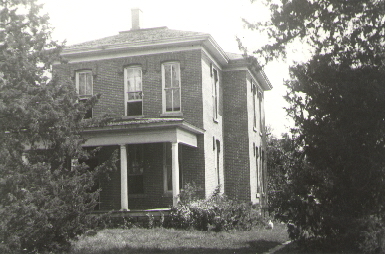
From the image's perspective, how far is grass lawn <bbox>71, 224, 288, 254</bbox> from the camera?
1220 centimetres

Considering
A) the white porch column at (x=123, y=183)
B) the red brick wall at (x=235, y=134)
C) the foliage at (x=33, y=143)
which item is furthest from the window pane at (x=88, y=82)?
the foliage at (x=33, y=143)

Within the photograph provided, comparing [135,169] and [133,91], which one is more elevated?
[133,91]

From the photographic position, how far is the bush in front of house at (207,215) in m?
16.8

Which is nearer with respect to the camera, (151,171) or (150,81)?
(151,171)

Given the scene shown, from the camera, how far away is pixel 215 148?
884 inches

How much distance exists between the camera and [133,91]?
2123 cm

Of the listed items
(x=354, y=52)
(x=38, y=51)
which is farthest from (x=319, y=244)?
(x=38, y=51)

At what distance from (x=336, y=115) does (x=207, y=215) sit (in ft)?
22.2

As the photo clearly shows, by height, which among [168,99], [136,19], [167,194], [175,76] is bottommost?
[167,194]

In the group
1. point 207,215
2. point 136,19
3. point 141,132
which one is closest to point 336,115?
point 207,215

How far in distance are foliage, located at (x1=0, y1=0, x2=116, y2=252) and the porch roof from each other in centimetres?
676

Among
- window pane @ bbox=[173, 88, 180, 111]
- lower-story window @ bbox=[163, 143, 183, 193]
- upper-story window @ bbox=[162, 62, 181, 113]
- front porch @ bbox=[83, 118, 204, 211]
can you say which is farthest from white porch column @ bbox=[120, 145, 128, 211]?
window pane @ bbox=[173, 88, 180, 111]

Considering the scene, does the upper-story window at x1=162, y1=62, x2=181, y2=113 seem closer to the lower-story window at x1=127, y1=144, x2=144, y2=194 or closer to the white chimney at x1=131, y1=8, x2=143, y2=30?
the lower-story window at x1=127, y1=144, x2=144, y2=194

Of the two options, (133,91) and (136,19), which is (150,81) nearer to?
(133,91)
